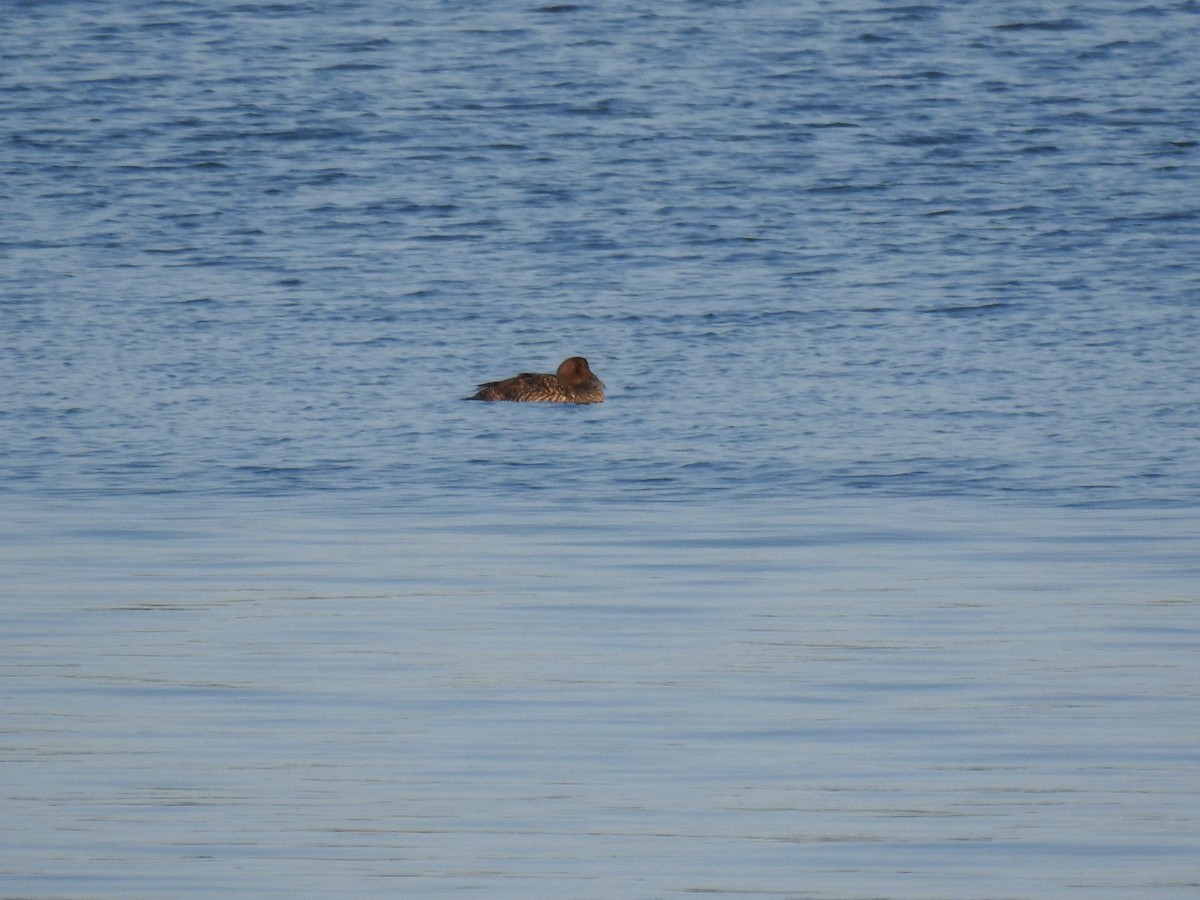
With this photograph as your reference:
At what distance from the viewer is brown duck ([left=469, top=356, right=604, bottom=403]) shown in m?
15.1

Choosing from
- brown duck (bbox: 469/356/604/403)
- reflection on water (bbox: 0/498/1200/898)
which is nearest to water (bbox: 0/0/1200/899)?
reflection on water (bbox: 0/498/1200/898)

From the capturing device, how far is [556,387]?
1521 centimetres

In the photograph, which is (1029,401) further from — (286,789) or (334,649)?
(286,789)

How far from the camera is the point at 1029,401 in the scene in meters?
13.7

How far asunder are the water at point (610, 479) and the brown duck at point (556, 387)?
0.20m

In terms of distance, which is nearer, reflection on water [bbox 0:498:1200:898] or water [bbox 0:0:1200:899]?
reflection on water [bbox 0:498:1200:898]

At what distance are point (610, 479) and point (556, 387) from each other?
3511mm

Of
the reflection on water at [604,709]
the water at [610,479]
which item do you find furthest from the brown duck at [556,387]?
the reflection on water at [604,709]

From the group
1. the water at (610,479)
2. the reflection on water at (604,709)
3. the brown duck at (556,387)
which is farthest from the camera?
the brown duck at (556,387)

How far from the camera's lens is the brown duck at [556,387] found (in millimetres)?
15062

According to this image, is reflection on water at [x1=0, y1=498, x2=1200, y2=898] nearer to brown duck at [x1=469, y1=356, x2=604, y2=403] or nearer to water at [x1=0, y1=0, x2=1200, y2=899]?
water at [x1=0, y1=0, x2=1200, y2=899]

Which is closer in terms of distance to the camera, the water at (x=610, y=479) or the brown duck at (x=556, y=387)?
the water at (x=610, y=479)

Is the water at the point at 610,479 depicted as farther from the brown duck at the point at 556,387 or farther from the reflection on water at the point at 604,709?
the brown duck at the point at 556,387

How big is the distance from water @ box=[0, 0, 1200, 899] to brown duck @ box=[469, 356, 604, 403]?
0.20 meters
